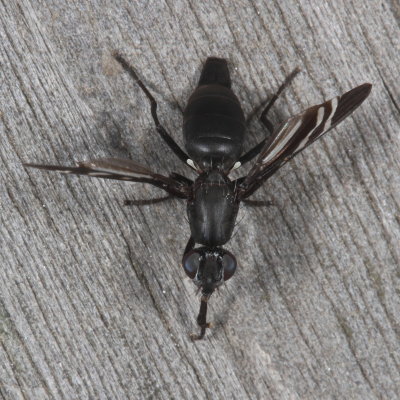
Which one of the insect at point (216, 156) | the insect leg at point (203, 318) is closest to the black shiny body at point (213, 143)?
the insect at point (216, 156)

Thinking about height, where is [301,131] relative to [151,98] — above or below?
above

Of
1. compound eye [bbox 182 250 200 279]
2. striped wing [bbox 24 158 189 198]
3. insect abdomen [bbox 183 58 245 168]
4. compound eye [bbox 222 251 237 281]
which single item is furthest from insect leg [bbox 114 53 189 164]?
compound eye [bbox 222 251 237 281]

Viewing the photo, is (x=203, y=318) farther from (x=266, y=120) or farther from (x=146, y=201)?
(x=266, y=120)

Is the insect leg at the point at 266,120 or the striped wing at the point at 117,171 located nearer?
the striped wing at the point at 117,171

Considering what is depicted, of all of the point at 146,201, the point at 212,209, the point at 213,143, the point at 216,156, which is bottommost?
the point at 146,201

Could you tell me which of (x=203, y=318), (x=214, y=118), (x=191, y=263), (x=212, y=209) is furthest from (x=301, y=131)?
(x=203, y=318)

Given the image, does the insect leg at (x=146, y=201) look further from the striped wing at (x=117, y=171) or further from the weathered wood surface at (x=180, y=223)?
the striped wing at (x=117, y=171)
